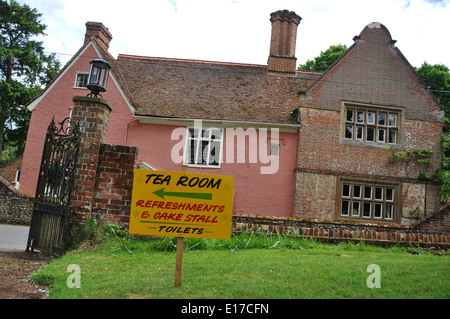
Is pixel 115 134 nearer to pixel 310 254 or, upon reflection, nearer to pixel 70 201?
pixel 70 201

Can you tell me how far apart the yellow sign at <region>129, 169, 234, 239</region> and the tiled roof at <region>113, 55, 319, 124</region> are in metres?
10.6

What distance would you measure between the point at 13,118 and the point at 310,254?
98.5ft

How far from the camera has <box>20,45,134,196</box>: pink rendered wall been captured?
1550 cm

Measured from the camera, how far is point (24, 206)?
566 inches

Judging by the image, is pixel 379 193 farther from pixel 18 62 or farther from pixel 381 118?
pixel 18 62

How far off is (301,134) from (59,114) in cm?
1103

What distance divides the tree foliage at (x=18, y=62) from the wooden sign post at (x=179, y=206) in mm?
27372

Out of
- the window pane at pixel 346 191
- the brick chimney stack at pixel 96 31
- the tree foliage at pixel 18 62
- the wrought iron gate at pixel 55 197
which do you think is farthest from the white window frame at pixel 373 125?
the tree foliage at pixel 18 62

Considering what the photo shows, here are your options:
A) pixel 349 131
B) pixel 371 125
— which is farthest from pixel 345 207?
pixel 371 125

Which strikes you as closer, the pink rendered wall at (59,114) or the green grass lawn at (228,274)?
the green grass lawn at (228,274)

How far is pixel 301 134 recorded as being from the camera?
48.9ft

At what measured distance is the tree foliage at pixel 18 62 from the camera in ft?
89.9

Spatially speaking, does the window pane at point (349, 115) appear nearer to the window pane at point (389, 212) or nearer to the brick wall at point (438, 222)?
the window pane at point (389, 212)
